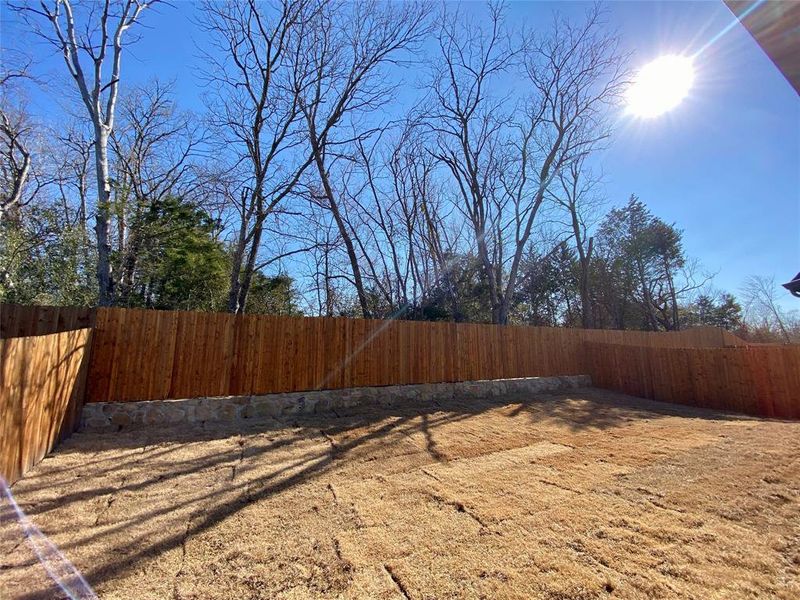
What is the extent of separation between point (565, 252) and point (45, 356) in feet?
76.3

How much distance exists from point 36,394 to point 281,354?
10.3ft

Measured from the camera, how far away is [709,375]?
8.53 m

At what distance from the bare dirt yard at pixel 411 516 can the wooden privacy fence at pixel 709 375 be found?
11.9 ft

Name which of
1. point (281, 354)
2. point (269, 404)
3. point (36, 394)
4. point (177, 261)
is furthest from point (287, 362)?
point (177, 261)

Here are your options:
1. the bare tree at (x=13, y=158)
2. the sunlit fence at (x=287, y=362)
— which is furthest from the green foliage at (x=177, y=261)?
the sunlit fence at (x=287, y=362)

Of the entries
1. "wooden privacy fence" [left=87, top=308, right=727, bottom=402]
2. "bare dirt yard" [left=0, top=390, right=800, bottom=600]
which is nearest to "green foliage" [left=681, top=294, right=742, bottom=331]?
"wooden privacy fence" [left=87, top=308, right=727, bottom=402]

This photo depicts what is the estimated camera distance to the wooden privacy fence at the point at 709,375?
757 cm

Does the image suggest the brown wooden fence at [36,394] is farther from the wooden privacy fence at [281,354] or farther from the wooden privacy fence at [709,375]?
the wooden privacy fence at [709,375]

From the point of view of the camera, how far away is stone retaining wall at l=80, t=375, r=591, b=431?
4.96 meters

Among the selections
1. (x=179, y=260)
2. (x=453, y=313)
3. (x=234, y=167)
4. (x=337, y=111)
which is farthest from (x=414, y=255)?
Answer: (x=179, y=260)

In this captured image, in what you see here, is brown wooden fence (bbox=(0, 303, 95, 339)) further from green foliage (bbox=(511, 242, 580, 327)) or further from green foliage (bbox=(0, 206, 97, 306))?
green foliage (bbox=(511, 242, 580, 327))

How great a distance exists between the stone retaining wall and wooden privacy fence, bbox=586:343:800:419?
3.18 metres

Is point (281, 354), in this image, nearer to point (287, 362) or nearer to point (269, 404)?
point (287, 362)

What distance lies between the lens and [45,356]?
11.9 ft
